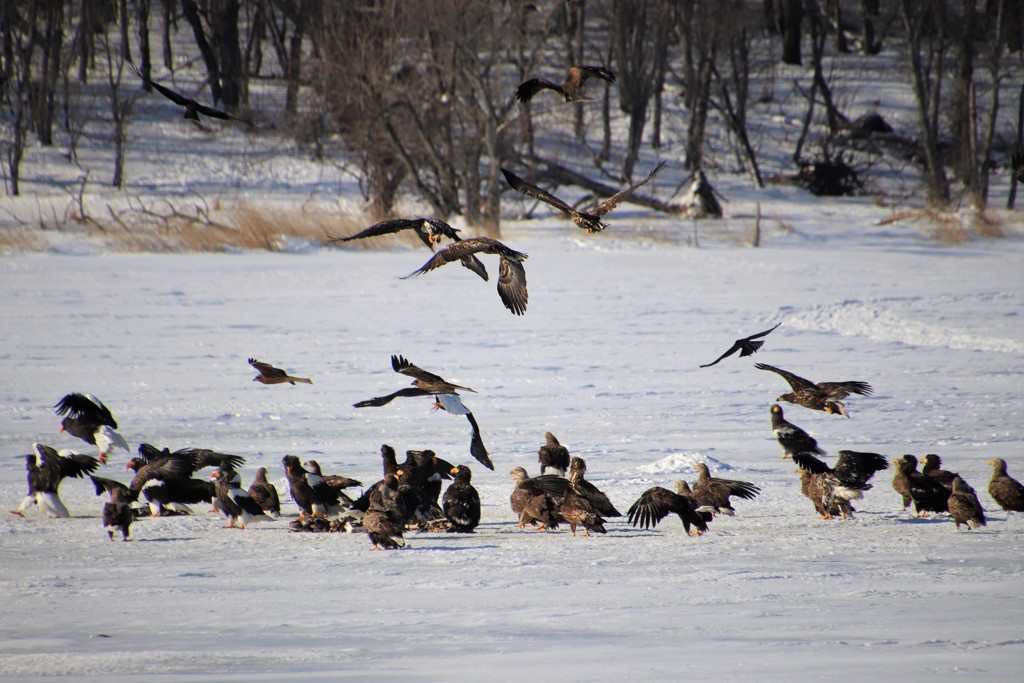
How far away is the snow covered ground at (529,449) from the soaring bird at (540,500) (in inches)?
5.4

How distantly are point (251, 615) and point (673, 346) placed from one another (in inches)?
325

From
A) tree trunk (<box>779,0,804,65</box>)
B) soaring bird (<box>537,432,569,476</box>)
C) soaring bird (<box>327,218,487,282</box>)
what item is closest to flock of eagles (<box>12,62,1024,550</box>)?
soaring bird (<box>537,432,569,476</box>)

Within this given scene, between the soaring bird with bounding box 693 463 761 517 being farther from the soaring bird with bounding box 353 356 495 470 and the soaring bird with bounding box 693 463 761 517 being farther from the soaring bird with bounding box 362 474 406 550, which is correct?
the soaring bird with bounding box 362 474 406 550

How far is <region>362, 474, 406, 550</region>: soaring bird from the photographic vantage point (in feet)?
20.0

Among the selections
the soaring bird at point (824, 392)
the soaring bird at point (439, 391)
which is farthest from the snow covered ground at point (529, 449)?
the soaring bird at point (824, 392)

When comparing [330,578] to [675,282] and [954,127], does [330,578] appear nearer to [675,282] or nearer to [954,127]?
[675,282]

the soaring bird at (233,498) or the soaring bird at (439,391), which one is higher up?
the soaring bird at (439,391)

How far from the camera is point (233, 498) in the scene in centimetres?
Result: 654

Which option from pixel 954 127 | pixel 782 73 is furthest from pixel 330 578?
pixel 782 73

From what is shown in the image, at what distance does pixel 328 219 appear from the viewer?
74.3 ft

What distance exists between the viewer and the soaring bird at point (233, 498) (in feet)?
21.4

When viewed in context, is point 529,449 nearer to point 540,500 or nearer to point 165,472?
point 540,500

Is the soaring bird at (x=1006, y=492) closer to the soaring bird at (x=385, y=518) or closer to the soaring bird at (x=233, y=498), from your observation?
the soaring bird at (x=385, y=518)

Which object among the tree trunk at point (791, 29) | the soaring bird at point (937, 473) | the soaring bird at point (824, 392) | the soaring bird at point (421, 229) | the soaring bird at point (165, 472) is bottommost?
the soaring bird at point (165, 472)
